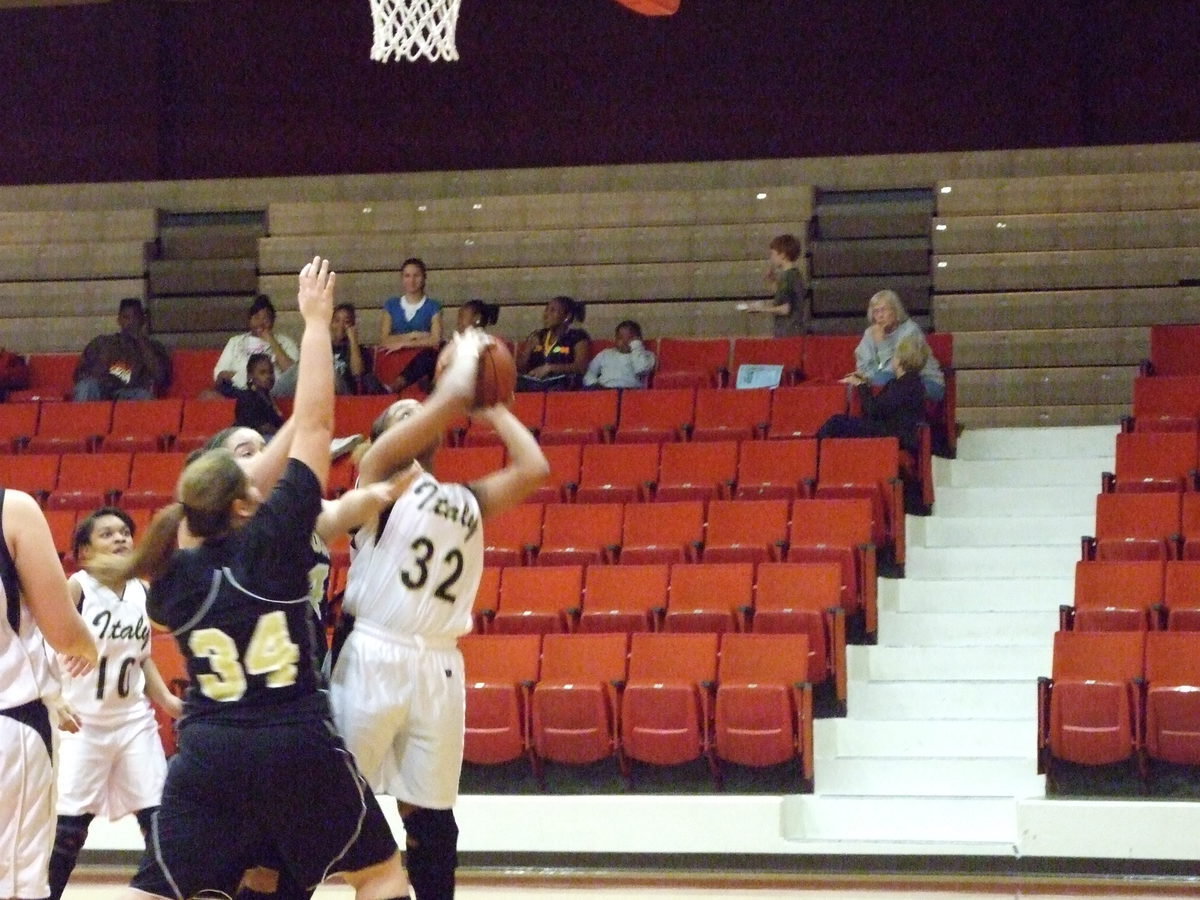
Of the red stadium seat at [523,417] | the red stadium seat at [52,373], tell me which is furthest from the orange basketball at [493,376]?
the red stadium seat at [52,373]

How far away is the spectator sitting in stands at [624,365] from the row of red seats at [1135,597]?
3366 mm

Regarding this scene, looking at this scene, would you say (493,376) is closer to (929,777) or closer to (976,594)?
(929,777)

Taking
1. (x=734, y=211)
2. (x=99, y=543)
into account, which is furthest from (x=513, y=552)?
(x=734, y=211)

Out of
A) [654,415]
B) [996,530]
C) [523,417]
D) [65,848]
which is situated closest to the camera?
[65,848]

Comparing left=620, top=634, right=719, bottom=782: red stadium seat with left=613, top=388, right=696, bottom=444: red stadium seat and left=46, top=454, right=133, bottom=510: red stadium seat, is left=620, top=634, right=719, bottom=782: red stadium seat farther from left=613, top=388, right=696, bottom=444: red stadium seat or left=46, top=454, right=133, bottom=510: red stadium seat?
left=46, top=454, right=133, bottom=510: red stadium seat

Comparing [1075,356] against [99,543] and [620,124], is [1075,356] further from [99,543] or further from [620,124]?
[99,543]

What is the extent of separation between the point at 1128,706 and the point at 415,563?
12.2 feet

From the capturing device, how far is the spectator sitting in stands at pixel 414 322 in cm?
1071

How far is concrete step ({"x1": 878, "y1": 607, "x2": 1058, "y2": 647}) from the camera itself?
8422 mm

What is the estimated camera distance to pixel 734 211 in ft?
40.0

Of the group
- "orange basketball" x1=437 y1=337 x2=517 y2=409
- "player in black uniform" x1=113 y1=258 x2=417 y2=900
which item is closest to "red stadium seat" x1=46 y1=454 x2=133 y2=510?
"orange basketball" x1=437 y1=337 x2=517 y2=409

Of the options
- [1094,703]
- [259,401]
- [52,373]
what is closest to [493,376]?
[1094,703]

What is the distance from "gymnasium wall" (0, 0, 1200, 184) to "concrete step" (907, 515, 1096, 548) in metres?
3.93

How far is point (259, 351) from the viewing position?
35.1ft
